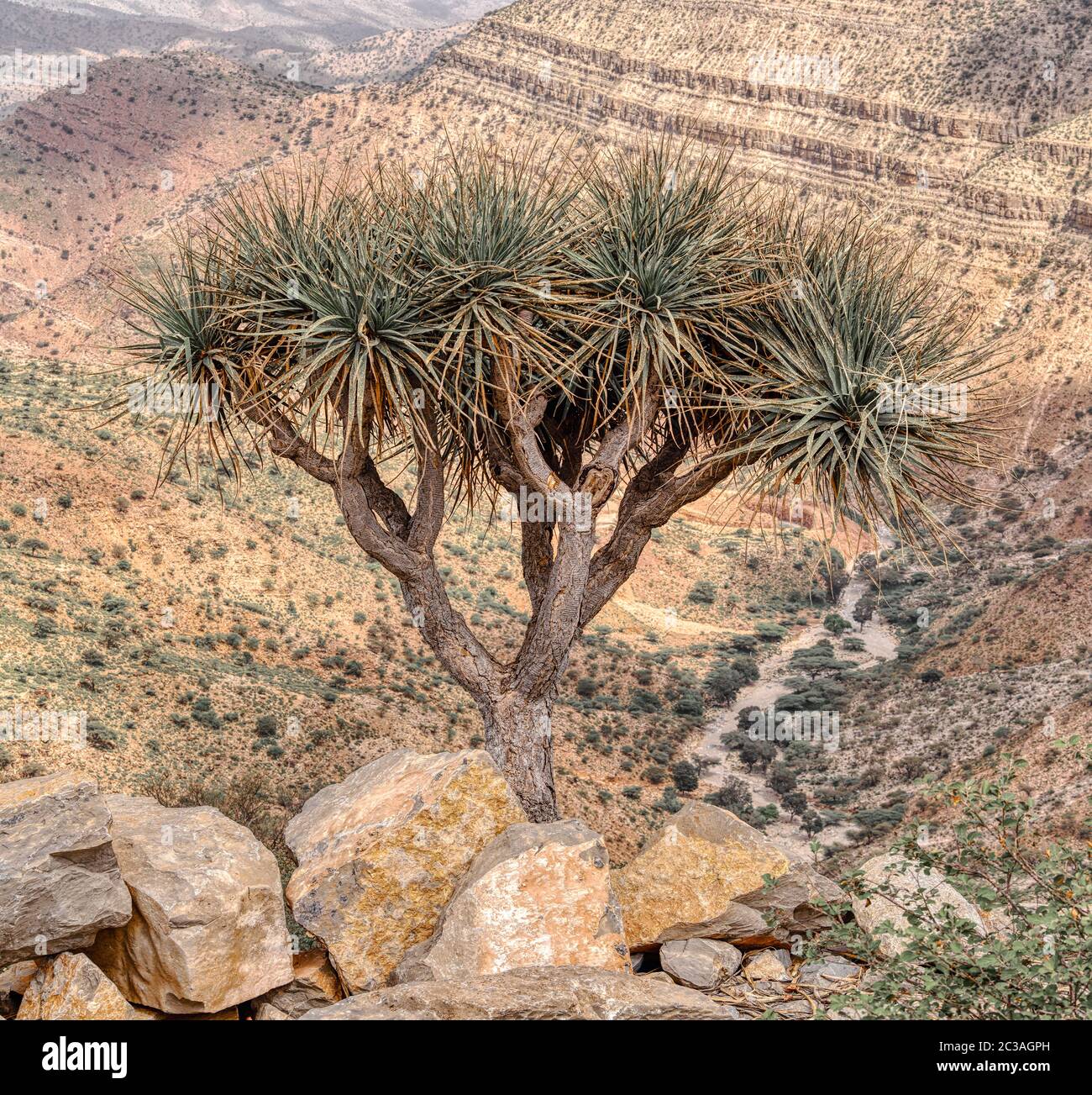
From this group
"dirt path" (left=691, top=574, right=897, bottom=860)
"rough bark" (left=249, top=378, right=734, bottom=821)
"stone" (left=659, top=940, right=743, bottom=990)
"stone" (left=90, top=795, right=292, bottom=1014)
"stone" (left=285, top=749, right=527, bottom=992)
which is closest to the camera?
"stone" (left=90, top=795, right=292, bottom=1014)

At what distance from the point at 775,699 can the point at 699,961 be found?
24.4m

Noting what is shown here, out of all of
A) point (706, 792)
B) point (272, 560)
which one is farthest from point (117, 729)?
point (706, 792)

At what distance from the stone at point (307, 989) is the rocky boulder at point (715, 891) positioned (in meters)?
2.22

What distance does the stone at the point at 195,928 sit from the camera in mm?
6242

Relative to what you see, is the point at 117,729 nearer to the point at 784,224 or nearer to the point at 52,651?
the point at 52,651

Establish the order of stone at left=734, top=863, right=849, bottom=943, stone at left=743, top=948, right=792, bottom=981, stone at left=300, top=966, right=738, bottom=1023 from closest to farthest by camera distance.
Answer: stone at left=300, top=966, right=738, bottom=1023 → stone at left=743, top=948, right=792, bottom=981 → stone at left=734, top=863, right=849, bottom=943

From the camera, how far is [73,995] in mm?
5922

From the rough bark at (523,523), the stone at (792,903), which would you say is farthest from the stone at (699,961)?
the rough bark at (523,523)

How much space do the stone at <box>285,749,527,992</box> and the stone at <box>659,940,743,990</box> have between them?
1.51m

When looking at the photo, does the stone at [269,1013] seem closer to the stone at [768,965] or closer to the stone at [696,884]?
the stone at [696,884]

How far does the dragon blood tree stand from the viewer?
8.73 metres

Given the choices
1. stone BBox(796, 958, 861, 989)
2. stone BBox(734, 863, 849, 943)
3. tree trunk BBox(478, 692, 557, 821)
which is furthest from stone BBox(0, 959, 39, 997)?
stone BBox(796, 958, 861, 989)

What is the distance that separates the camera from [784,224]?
34.3ft

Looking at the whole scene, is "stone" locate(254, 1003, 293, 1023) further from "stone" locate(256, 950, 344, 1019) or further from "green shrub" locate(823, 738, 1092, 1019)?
"green shrub" locate(823, 738, 1092, 1019)
